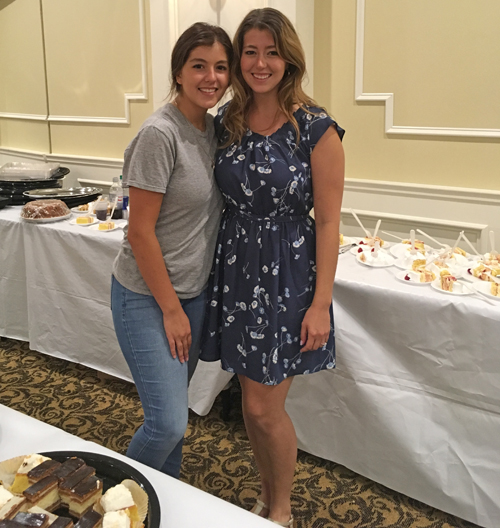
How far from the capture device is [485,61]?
213 centimetres

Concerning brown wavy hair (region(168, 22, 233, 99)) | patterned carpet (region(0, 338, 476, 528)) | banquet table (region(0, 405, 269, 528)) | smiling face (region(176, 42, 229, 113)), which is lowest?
patterned carpet (region(0, 338, 476, 528))

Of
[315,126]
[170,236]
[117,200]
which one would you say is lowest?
[117,200]

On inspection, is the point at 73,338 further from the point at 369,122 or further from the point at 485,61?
the point at 485,61

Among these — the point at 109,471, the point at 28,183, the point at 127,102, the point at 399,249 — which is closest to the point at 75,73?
the point at 127,102

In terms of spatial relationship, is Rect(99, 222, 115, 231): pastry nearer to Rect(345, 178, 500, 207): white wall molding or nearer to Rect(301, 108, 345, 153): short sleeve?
Rect(345, 178, 500, 207): white wall molding

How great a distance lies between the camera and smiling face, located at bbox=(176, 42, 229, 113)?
4.08 ft

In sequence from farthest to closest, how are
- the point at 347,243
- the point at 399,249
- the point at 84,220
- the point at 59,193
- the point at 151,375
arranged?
the point at 59,193 < the point at 84,220 < the point at 347,243 < the point at 399,249 < the point at 151,375

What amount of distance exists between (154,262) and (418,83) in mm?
1589

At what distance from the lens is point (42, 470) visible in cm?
73

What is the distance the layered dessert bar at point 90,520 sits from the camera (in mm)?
639

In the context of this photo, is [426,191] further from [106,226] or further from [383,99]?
[106,226]

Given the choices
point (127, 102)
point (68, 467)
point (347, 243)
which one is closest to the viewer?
point (68, 467)

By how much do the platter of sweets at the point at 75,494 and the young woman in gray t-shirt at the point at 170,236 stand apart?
0.52 m

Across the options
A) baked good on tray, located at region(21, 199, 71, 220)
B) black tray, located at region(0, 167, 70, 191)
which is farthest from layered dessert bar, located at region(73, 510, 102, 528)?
black tray, located at region(0, 167, 70, 191)
